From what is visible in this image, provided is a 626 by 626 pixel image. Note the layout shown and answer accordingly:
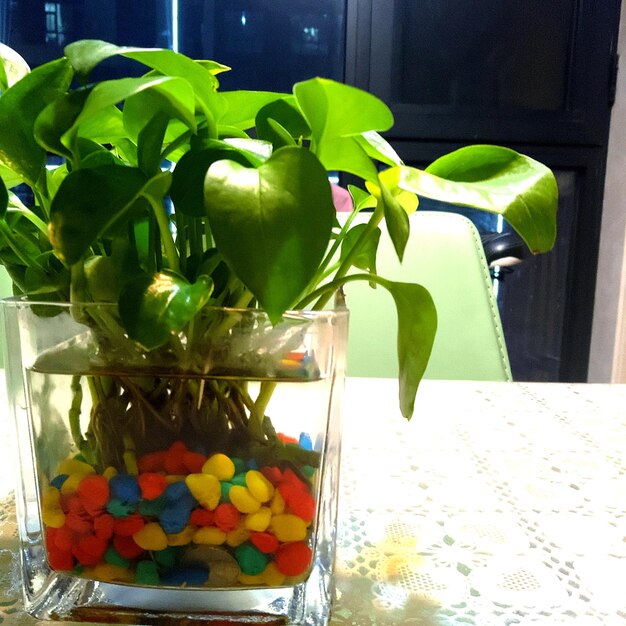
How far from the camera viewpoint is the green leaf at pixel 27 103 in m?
0.25

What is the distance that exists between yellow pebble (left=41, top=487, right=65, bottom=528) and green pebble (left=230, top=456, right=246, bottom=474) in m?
0.09

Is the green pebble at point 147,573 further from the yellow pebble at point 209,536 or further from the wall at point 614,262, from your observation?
the wall at point 614,262

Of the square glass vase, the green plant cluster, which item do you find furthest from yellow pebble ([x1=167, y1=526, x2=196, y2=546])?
A: the green plant cluster

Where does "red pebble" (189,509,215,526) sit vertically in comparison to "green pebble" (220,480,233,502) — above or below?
below

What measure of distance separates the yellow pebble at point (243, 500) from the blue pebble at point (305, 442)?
37 millimetres

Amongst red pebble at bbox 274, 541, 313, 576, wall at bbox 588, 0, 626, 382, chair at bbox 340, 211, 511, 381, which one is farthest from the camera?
wall at bbox 588, 0, 626, 382

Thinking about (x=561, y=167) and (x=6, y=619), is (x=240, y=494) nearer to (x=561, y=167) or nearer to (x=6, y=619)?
(x=6, y=619)

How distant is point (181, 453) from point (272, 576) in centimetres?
8

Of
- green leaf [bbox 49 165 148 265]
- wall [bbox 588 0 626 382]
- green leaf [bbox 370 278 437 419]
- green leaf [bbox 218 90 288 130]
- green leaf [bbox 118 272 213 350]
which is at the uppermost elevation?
green leaf [bbox 218 90 288 130]

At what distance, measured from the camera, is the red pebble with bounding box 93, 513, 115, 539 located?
0.30m

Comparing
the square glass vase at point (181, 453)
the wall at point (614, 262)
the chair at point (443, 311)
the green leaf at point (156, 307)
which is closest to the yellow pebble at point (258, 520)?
the square glass vase at point (181, 453)

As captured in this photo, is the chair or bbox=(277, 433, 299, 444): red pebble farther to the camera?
the chair

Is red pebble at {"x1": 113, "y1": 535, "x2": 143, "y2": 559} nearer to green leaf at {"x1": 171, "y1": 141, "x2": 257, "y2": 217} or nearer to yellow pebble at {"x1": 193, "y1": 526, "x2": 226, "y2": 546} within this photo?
yellow pebble at {"x1": 193, "y1": 526, "x2": 226, "y2": 546}

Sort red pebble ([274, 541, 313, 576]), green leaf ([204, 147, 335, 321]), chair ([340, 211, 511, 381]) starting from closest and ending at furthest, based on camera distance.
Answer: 1. green leaf ([204, 147, 335, 321])
2. red pebble ([274, 541, 313, 576])
3. chair ([340, 211, 511, 381])
